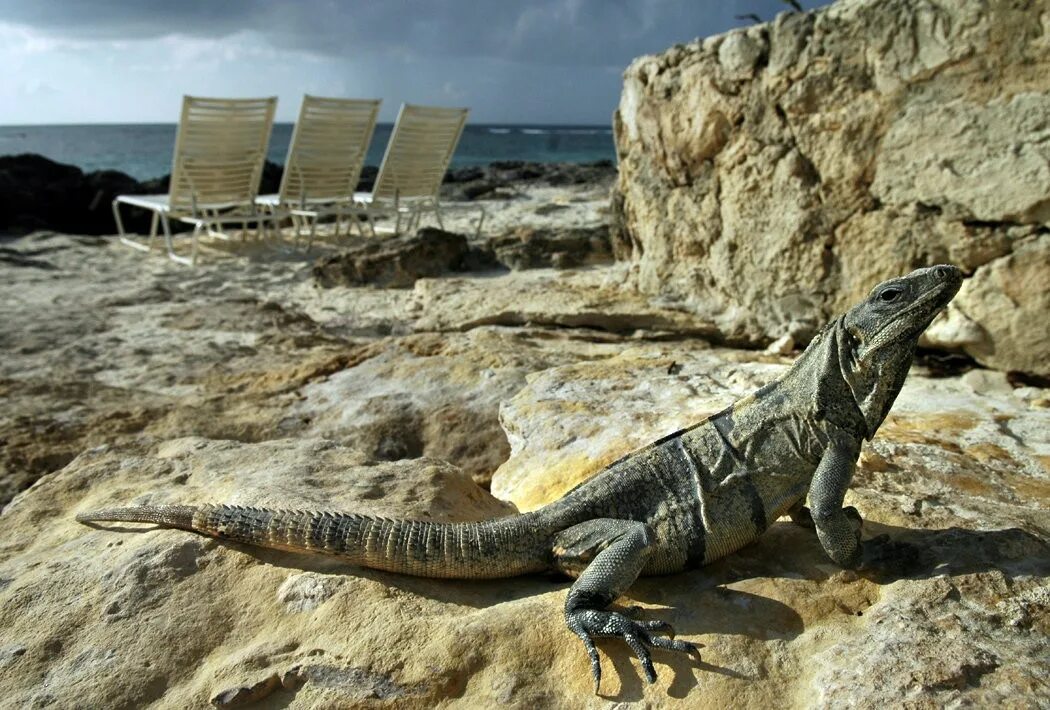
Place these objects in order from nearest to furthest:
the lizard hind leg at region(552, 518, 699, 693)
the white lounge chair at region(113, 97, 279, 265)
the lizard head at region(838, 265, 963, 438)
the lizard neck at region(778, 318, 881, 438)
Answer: the lizard hind leg at region(552, 518, 699, 693) < the lizard head at region(838, 265, 963, 438) < the lizard neck at region(778, 318, 881, 438) < the white lounge chair at region(113, 97, 279, 265)

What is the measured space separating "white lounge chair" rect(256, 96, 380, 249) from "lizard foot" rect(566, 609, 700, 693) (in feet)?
28.8

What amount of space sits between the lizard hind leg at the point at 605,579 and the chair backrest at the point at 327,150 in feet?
29.2

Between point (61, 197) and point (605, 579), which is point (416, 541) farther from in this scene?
point (61, 197)

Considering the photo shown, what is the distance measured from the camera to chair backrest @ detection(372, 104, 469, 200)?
36.1 ft

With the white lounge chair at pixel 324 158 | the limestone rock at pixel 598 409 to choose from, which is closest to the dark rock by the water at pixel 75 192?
the white lounge chair at pixel 324 158

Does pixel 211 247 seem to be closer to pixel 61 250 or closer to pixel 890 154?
pixel 61 250

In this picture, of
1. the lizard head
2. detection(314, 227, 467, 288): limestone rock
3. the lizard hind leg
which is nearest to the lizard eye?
the lizard head

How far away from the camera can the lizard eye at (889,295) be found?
2555 mm

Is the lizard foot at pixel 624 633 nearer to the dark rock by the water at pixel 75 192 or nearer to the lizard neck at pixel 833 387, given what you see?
the lizard neck at pixel 833 387

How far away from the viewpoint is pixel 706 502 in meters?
2.70

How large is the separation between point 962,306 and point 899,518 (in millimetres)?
2350

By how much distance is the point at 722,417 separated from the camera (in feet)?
9.45

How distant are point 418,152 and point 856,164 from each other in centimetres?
741

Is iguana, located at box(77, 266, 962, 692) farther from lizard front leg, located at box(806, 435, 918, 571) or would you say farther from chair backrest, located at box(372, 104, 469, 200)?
chair backrest, located at box(372, 104, 469, 200)
